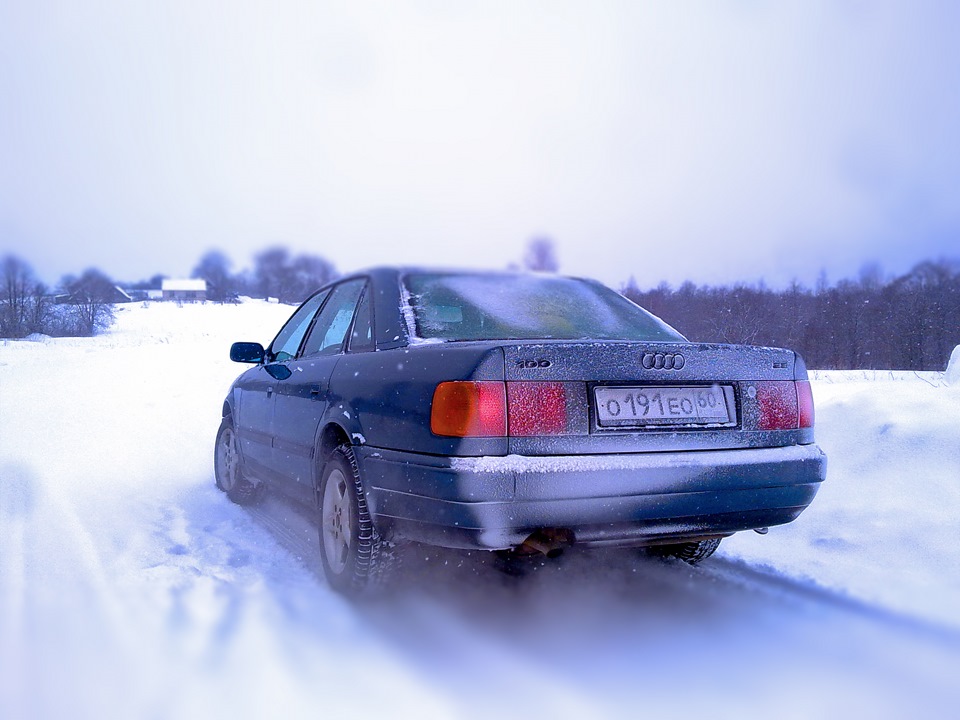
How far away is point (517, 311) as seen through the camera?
3.38m

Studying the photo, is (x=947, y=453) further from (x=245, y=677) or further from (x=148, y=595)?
(x=148, y=595)

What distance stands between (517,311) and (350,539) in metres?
1.24

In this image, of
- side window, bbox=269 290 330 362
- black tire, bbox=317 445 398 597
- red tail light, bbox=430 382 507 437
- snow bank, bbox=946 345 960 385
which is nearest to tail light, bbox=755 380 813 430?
red tail light, bbox=430 382 507 437

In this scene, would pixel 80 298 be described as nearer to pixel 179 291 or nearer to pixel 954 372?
pixel 179 291

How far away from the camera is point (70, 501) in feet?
15.5

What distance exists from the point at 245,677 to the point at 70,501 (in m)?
3.04

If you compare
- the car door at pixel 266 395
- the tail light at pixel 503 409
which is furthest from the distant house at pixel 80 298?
the tail light at pixel 503 409

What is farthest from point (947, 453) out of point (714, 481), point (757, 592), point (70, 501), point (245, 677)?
point (70, 501)

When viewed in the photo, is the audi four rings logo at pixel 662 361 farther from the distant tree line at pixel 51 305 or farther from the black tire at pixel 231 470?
the distant tree line at pixel 51 305

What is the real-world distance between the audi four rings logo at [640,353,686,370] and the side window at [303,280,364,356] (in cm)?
161

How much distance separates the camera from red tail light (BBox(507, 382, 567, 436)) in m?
2.54

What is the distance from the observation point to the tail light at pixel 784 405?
2.95 meters

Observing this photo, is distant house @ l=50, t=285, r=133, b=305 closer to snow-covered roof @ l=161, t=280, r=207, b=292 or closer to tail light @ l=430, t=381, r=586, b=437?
snow-covered roof @ l=161, t=280, r=207, b=292

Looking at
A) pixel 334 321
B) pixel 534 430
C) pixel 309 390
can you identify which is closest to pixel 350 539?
pixel 309 390
